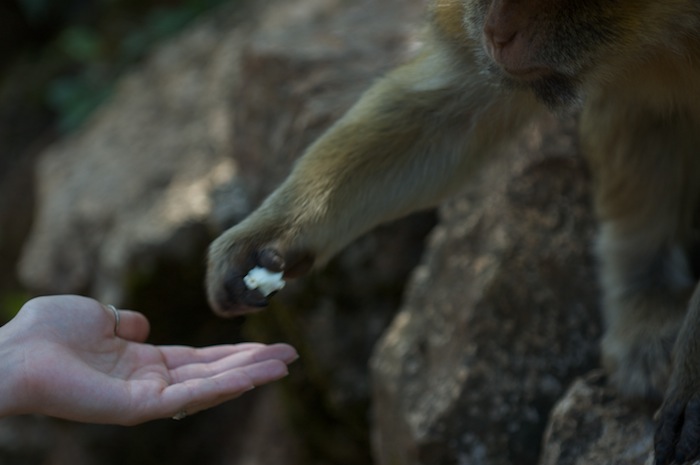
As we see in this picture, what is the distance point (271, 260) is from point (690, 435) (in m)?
1.44

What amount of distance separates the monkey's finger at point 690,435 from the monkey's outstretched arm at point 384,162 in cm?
121

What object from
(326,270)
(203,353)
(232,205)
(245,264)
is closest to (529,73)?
(245,264)

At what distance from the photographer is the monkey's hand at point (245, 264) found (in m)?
3.68

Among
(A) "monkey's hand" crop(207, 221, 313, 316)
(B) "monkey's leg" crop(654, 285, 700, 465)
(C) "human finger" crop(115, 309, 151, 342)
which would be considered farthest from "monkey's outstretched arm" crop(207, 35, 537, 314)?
(B) "monkey's leg" crop(654, 285, 700, 465)

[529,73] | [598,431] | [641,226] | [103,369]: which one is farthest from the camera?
[641,226]

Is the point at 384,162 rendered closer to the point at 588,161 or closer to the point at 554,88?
the point at 554,88

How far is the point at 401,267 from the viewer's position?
18.4 feet

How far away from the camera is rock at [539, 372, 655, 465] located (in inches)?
140

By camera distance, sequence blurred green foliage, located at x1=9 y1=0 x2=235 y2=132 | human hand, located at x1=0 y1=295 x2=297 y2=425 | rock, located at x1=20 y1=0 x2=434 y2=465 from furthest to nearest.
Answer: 1. blurred green foliage, located at x1=9 y1=0 x2=235 y2=132
2. rock, located at x1=20 y1=0 x2=434 y2=465
3. human hand, located at x1=0 y1=295 x2=297 y2=425

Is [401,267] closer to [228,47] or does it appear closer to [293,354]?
[293,354]

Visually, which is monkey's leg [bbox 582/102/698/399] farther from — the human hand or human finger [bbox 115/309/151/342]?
human finger [bbox 115/309/151/342]

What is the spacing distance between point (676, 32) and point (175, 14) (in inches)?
247

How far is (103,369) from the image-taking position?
3.58 metres

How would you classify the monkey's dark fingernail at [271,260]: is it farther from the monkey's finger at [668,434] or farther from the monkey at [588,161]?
the monkey's finger at [668,434]
